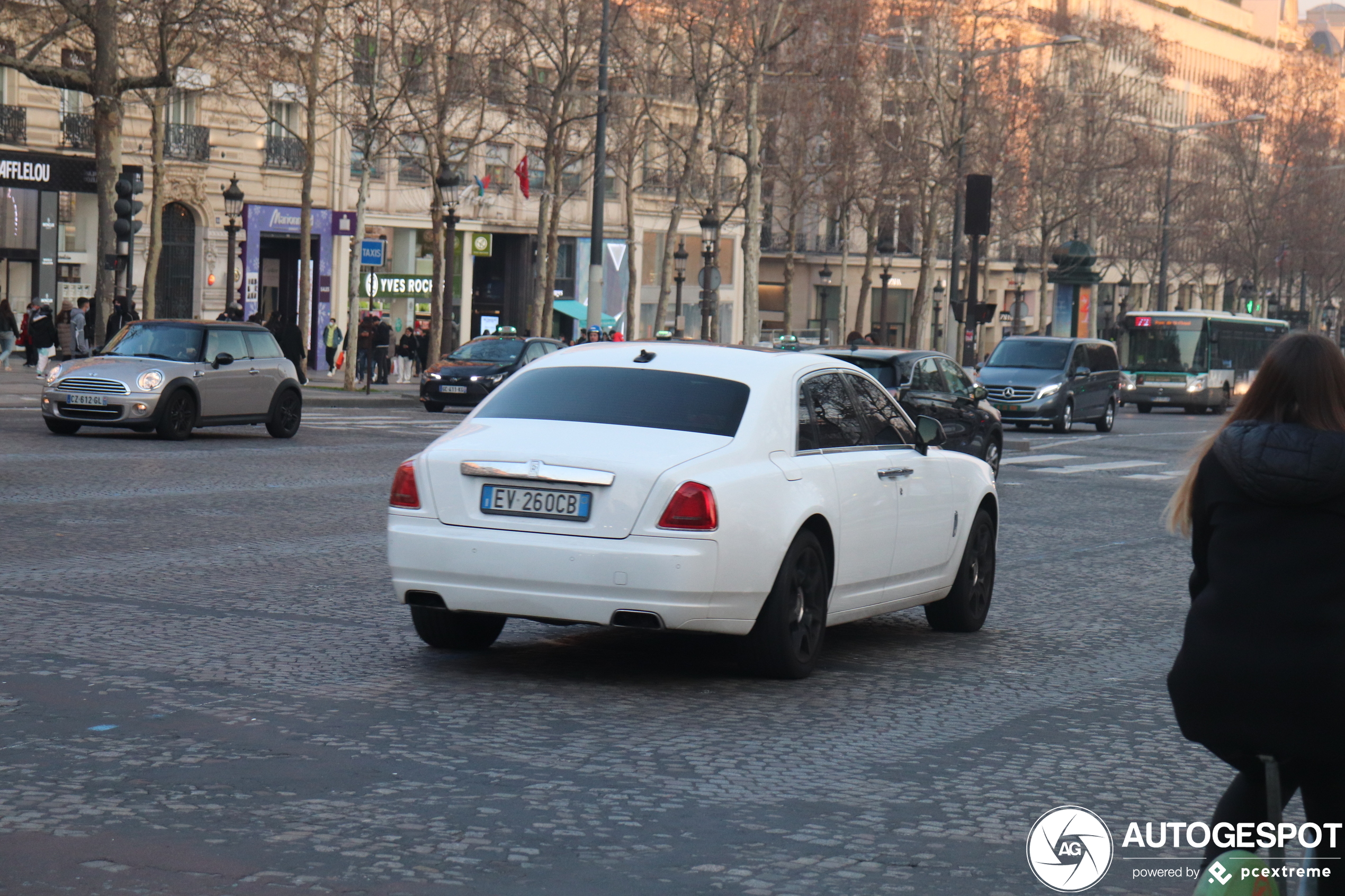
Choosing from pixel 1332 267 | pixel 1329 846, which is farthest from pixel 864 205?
pixel 1329 846

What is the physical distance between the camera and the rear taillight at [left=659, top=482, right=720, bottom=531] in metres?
7.76

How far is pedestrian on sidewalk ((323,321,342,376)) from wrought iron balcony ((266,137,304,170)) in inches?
172

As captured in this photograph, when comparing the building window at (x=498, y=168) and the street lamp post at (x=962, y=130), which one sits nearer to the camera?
the street lamp post at (x=962, y=130)

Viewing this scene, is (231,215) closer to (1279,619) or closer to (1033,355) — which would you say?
(1033,355)

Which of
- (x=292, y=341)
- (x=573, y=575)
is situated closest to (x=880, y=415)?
(x=573, y=575)

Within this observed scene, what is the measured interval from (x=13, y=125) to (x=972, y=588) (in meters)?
38.2

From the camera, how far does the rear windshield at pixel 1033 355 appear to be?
122ft

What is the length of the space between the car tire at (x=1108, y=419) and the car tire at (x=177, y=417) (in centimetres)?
2110

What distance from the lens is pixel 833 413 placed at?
9.04 m

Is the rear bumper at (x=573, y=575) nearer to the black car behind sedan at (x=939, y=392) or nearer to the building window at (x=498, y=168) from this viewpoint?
the black car behind sedan at (x=939, y=392)

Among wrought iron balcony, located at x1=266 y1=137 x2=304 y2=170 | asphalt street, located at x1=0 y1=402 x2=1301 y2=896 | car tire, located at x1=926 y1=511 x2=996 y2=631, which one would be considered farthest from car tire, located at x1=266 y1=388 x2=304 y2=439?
wrought iron balcony, located at x1=266 y1=137 x2=304 y2=170

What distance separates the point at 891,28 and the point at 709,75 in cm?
1641

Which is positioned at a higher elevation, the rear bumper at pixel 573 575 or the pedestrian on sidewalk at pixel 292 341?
the pedestrian on sidewalk at pixel 292 341

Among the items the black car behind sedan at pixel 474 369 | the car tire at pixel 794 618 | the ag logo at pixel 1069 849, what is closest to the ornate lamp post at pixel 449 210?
the black car behind sedan at pixel 474 369
